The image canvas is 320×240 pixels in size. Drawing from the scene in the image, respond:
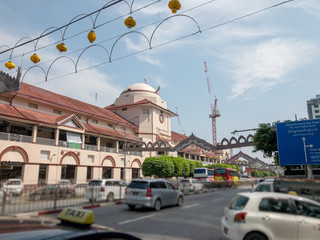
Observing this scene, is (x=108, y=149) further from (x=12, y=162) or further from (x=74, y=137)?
(x=12, y=162)

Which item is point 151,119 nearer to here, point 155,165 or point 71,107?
point 155,165

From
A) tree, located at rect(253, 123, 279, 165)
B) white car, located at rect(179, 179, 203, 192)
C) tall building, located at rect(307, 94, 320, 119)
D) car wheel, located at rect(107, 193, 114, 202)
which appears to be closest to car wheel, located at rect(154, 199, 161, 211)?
car wheel, located at rect(107, 193, 114, 202)

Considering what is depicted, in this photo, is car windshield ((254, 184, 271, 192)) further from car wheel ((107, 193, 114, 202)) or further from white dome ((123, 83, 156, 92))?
white dome ((123, 83, 156, 92))

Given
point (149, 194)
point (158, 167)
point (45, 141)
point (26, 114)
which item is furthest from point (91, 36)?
point (158, 167)

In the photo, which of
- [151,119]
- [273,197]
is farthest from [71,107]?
[273,197]

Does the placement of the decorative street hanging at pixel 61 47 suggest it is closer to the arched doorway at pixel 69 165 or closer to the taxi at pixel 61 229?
the taxi at pixel 61 229

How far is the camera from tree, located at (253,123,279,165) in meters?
28.0

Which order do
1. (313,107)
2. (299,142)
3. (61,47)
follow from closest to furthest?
(61,47)
(299,142)
(313,107)

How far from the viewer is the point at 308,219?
6.00 meters

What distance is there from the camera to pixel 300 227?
19.3ft

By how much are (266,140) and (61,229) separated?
28840mm

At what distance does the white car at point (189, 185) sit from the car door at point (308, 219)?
18.9 m

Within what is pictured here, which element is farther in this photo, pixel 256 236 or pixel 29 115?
pixel 29 115

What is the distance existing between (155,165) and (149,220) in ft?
104
